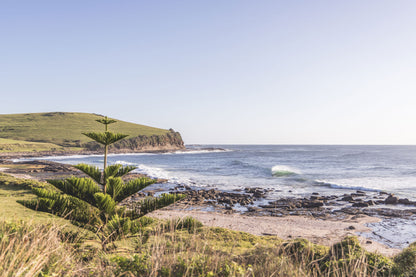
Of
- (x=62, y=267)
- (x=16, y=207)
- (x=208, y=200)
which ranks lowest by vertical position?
(x=208, y=200)

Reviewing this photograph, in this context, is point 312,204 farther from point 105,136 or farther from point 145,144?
point 145,144

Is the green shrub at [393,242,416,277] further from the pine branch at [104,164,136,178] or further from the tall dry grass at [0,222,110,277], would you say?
the pine branch at [104,164,136,178]

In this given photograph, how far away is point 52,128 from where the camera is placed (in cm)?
13675

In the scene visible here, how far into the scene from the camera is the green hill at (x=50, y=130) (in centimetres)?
11069

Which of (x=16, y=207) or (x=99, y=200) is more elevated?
(x=99, y=200)

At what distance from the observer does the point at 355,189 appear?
29469 mm

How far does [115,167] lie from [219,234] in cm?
630

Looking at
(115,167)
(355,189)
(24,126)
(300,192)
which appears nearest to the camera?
→ (115,167)

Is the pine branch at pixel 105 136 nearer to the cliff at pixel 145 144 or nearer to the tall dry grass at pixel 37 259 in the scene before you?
the tall dry grass at pixel 37 259

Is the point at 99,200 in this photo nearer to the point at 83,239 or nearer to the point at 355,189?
the point at 83,239

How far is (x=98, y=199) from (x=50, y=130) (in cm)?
14741

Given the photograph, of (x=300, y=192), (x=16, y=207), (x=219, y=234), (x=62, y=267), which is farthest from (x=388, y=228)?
(x=16, y=207)

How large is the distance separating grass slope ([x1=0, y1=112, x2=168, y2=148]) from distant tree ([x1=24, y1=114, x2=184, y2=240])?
367 feet

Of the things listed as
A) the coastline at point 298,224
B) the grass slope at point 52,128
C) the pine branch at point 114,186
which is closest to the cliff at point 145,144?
the grass slope at point 52,128
